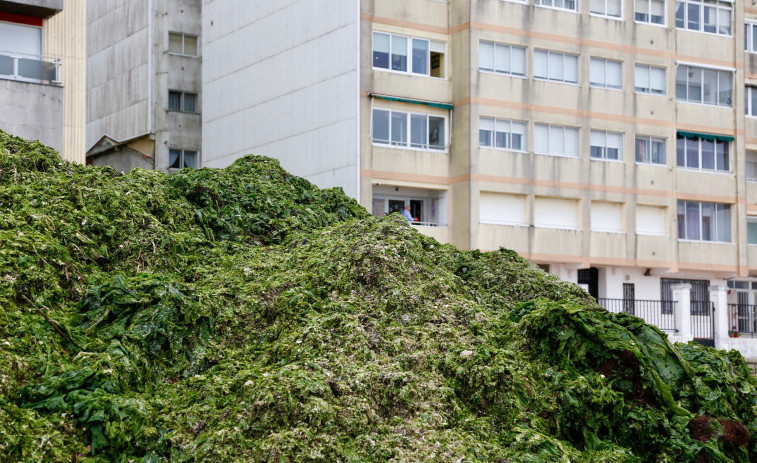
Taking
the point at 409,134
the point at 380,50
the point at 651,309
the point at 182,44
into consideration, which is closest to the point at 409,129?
the point at 409,134

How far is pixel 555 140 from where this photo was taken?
116 feet

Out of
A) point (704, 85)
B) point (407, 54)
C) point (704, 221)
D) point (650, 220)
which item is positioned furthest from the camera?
point (704, 85)

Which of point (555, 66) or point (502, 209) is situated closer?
point (502, 209)

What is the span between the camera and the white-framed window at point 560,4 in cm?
3541

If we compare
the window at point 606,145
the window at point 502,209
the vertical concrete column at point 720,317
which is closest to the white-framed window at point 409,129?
the window at point 502,209

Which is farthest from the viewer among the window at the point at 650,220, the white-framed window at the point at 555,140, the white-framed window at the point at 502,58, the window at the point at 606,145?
the window at the point at 650,220

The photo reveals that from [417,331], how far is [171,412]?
11.1 ft

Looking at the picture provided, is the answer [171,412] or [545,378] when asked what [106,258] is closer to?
[171,412]

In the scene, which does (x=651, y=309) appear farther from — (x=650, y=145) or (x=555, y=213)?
(x=650, y=145)

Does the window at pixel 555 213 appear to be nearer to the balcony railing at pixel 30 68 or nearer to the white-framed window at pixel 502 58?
the white-framed window at pixel 502 58

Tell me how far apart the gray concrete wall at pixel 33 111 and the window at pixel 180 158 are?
14691 mm

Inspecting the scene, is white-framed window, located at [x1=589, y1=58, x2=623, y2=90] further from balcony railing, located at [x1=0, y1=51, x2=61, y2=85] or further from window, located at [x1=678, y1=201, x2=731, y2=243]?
balcony railing, located at [x1=0, y1=51, x2=61, y2=85]

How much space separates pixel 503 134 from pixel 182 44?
14.1 meters

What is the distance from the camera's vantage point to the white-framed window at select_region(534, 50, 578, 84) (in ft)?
116
